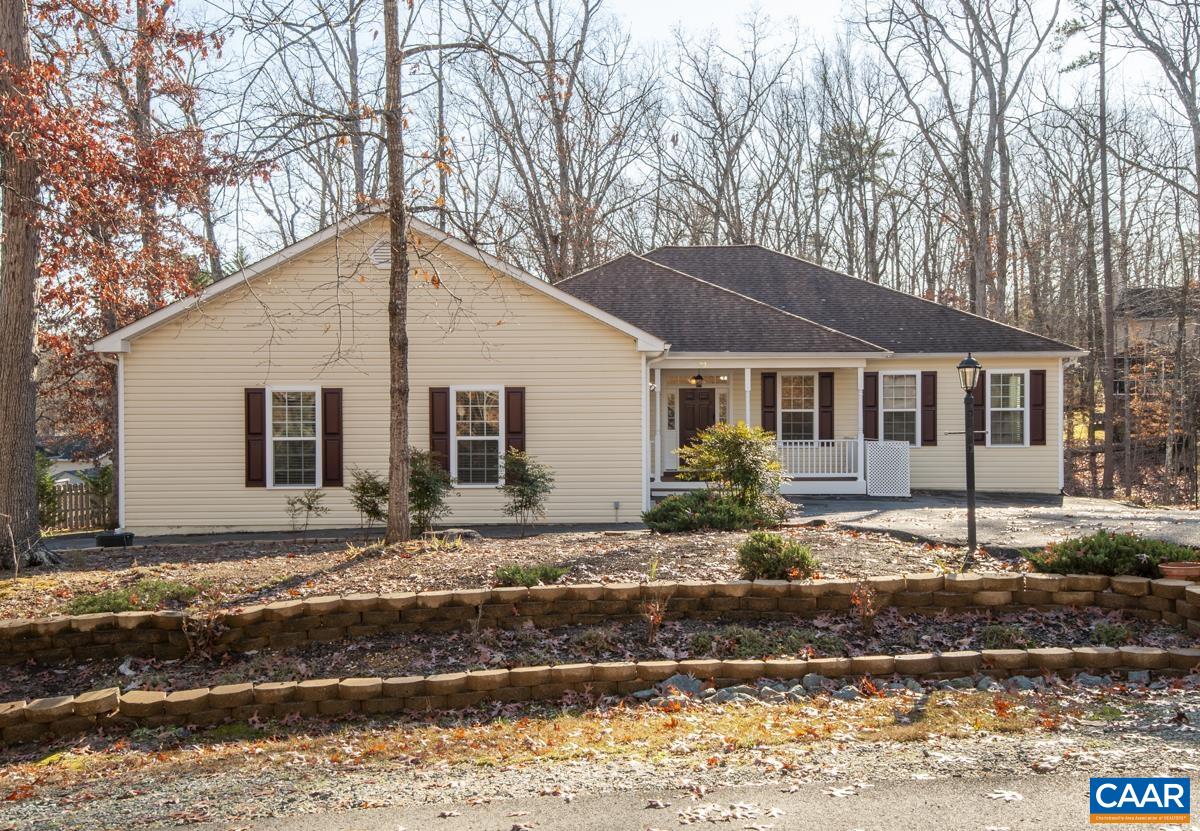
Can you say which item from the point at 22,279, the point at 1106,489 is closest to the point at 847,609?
the point at 22,279

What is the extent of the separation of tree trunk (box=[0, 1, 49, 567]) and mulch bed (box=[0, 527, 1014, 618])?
0.82 metres

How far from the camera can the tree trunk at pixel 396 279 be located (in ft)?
30.7

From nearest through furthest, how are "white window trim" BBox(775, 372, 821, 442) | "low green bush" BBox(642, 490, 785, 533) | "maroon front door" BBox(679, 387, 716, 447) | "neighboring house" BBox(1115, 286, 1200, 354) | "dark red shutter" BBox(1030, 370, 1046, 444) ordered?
"low green bush" BBox(642, 490, 785, 533) → "dark red shutter" BBox(1030, 370, 1046, 444) → "white window trim" BBox(775, 372, 821, 442) → "maroon front door" BBox(679, 387, 716, 447) → "neighboring house" BBox(1115, 286, 1200, 354)

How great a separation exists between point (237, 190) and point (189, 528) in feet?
23.0

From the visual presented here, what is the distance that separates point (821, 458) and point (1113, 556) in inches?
368

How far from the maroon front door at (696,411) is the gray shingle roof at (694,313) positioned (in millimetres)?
1477

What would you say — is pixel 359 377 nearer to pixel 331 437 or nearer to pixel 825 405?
pixel 331 437

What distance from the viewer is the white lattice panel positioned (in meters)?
16.5

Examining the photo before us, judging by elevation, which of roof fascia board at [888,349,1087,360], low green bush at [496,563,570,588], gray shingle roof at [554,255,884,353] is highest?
gray shingle roof at [554,255,884,353]

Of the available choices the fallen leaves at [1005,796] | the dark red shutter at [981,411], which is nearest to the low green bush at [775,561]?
the fallen leaves at [1005,796]

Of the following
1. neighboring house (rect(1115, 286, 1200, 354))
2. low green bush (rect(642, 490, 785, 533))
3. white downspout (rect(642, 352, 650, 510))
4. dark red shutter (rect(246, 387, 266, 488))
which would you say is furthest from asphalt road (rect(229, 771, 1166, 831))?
neighboring house (rect(1115, 286, 1200, 354))

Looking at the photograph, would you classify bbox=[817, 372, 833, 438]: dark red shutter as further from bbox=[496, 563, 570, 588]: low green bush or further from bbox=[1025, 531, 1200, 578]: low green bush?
bbox=[496, 563, 570, 588]: low green bush

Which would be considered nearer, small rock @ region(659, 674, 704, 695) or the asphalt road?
the asphalt road

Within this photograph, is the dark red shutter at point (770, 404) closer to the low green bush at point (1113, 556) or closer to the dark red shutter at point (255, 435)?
the dark red shutter at point (255, 435)
